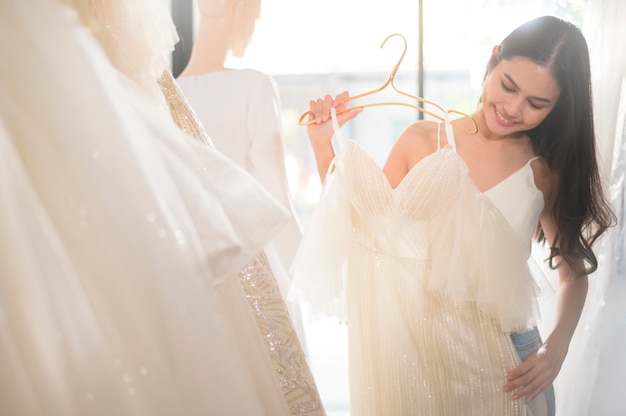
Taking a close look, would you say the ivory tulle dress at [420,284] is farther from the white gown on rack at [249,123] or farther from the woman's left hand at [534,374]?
the white gown on rack at [249,123]

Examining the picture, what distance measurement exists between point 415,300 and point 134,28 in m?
0.77

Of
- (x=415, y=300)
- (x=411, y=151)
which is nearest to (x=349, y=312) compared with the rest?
(x=415, y=300)

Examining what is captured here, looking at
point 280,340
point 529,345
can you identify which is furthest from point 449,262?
point 280,340

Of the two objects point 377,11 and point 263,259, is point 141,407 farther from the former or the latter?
point 377,11

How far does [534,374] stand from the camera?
1.37m

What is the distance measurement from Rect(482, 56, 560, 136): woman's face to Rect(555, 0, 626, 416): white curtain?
0.37m

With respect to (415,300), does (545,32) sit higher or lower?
higher

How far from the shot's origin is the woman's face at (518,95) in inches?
57.4

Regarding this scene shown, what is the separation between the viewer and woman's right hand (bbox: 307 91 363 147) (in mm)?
1446

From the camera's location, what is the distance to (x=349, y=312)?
1401 millimetres

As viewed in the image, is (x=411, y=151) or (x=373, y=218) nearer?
(x=373, y=218)

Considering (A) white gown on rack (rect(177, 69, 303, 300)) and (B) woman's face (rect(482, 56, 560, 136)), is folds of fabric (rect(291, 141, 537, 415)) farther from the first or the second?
(A) white gown on rack (rect(177, 69, 303, 300))

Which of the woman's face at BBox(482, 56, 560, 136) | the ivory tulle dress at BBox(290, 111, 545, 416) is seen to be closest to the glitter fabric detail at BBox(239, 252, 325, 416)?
the ivory tulle dress at BBox(290, 111, 545, 416)

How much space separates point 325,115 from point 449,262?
0.38 meters
